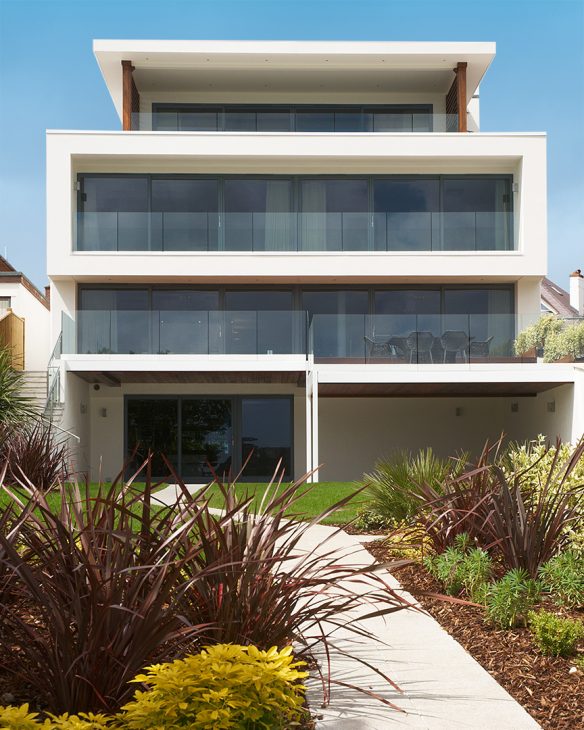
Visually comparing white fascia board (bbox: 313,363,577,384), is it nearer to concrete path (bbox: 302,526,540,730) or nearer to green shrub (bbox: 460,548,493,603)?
green shrub (bbox: 460,548,493,603)

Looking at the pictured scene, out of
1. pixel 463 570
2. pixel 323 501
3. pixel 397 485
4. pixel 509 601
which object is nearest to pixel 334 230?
pixel 323 501

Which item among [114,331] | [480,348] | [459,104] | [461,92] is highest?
[461,92]

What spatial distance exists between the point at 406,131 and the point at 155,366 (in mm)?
9823

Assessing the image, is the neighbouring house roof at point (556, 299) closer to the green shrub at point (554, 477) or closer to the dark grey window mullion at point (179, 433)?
the dark grey window mullion at point (179, 433)

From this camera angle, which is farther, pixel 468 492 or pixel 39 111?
pixel 39 111

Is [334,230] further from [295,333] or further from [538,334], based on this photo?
[538,334]

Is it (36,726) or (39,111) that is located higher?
(39,111)

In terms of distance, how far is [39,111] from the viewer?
92.7ft

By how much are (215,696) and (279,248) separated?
65.4 feet

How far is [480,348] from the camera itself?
20.3m

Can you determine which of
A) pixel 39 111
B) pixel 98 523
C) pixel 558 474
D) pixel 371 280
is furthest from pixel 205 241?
pixel 98 523

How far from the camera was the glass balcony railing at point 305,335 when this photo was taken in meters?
20.4

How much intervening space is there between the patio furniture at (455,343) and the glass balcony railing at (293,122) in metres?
6.28

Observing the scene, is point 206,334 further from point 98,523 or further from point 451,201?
point 98,523
